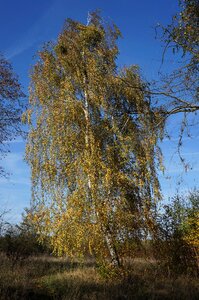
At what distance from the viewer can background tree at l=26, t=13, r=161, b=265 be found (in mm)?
11016

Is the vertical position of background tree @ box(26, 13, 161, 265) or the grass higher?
background tree @ box(26, 13, 161, 265)

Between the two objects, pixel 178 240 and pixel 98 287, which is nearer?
pixel 98 287

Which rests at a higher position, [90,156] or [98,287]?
[90,156]

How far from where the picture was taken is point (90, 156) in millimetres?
11445

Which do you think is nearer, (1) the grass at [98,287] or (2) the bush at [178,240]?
(1) the grass at [98,287]

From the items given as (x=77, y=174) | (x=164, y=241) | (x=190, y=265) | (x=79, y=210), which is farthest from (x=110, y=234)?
(x=190, y=265)

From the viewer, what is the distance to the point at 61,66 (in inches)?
550

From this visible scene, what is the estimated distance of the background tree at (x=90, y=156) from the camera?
11016 millimetres

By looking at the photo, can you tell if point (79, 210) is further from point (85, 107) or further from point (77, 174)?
point (85, 107)

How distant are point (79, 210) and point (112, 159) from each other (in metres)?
1.96

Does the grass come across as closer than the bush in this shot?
Yes

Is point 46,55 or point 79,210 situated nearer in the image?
point 79,210

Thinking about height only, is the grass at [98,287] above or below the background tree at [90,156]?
below

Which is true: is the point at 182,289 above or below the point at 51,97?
below
